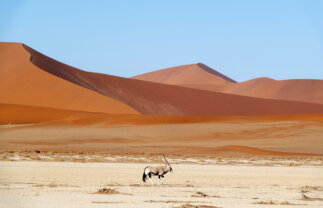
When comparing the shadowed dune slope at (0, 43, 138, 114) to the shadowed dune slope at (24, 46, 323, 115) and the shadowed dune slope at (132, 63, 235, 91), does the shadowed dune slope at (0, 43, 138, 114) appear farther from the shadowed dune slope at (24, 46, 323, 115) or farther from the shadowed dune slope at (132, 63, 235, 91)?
the shadowed dune slope at (132, 63, 235, 91)

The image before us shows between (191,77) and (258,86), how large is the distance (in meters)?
31.4

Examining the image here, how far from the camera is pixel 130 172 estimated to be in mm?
20344

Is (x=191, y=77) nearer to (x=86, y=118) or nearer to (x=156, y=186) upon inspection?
(x=86, y=118)

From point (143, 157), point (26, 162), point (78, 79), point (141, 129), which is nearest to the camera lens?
point (26, 162)

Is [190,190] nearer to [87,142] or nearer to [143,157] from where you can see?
[143,157]

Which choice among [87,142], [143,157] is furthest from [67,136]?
[143,157]

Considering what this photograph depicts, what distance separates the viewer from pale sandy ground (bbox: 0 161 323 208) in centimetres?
1218

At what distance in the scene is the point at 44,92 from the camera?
71.8 meters

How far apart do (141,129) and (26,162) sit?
24.4m

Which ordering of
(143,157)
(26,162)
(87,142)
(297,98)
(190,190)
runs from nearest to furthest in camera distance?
(190,190)
(26,162)
(143,157)
(87,142)
(297,98)

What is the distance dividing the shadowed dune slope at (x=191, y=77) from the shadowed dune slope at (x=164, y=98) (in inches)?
2420

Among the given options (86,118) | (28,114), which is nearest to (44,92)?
(28,114)

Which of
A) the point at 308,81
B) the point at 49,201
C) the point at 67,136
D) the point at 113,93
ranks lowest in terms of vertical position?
the point at 49,201

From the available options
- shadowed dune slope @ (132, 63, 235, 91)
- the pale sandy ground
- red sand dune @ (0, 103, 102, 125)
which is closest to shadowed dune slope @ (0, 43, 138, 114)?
red sand dune @ (0, 103, 102, 125)
